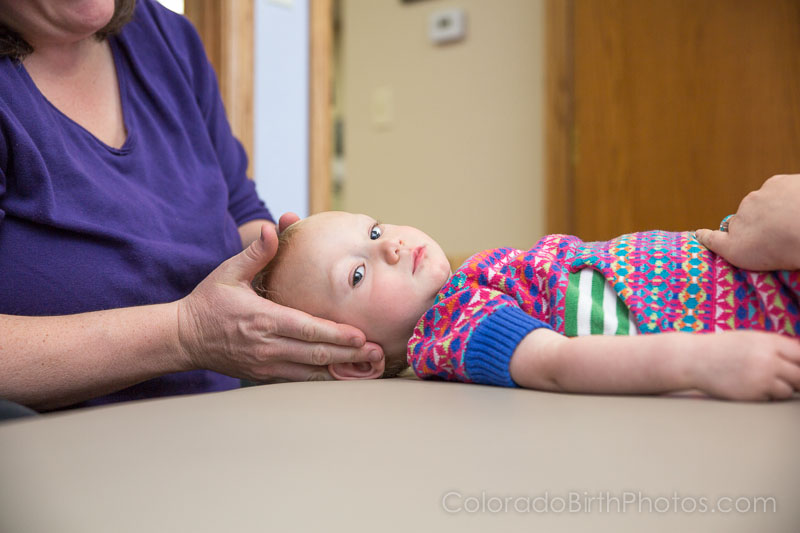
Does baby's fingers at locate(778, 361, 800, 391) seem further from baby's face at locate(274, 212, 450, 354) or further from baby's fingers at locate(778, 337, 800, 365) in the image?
baby's face at locate(274, 212, 450, 354)

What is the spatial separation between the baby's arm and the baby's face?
25 centimetres

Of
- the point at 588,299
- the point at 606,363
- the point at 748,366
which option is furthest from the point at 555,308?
the point at 748,366

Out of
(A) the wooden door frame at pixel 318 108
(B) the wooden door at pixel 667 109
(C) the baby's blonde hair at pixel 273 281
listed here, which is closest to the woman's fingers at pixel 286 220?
(C) the baby's blonde hair at pixel 273 281

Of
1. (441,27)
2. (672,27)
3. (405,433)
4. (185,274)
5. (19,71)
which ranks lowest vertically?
(405,433)

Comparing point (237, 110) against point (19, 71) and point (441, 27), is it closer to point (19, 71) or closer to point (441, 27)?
point (19, 71)

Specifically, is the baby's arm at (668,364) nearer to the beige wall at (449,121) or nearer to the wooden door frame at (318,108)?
the wooden door frame at (318,108)

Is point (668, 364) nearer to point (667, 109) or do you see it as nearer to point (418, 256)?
point (418, 256)

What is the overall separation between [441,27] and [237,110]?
5.40ft

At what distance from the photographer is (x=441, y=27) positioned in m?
3.35

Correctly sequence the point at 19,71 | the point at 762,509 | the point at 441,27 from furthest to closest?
the point at 441,27, the point at 19,71, the point at 762,509

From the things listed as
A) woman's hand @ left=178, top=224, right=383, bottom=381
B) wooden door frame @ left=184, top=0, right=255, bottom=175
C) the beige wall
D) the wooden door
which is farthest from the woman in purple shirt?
the beige wall

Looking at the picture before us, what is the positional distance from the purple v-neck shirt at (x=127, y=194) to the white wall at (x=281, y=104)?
772 mm

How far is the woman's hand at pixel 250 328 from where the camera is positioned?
0.90m

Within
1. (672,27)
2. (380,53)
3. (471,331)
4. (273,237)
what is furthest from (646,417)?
(380,53)
